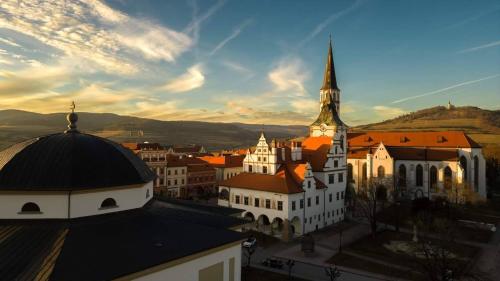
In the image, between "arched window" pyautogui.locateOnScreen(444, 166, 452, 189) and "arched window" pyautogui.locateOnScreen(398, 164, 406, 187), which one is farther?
"arched window" pyautogui.locateOnScreen(398, 164, 406, 187)

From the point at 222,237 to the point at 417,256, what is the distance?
76.6 feet

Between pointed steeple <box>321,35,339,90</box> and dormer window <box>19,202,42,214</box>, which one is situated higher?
pointed steeple <box>321,35,339,90</box>

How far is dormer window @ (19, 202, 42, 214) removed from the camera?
51.5 ft

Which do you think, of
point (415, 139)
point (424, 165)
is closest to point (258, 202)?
point (424, 165)

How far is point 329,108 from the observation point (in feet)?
200

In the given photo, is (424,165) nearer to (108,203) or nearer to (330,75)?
(330,75)


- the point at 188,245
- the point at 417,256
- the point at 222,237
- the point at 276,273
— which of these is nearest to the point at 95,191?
the point at 188,245

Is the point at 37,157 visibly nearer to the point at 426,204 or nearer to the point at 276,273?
the point at 276,273

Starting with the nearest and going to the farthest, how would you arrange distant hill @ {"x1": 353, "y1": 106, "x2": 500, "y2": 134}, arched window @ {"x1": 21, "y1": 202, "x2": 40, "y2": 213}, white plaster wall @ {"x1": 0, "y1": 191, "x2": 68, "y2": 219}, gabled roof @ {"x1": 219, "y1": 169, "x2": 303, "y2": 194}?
white plaster wall @ {"x1": 0, "y1": 191, "x2": 68, "y2": 219}
arched window @ {"x1": 21, "y1": 202, "x2": 40, "y2": 213}
gabled roof @ {"x1": 219, "y1": 169, "x2": 303, "y2": 194}
distant hill @ {"x1": 353, "y1": 106, "x2": 500, "y2": 134}

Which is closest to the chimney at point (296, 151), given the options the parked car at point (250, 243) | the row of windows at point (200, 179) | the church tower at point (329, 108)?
the church tower at point (329, 108)

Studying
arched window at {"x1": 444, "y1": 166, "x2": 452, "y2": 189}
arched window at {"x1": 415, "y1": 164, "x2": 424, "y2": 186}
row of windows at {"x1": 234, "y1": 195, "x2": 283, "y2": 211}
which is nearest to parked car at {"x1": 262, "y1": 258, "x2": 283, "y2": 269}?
row of windows at {"x1": 234, "y1": 195, "x2": 283, "y2": 211}

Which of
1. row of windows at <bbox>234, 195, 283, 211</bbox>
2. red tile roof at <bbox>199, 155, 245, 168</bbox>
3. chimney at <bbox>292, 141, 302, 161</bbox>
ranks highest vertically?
chimney at <bbox>292, 141, 302, 161</bbox>

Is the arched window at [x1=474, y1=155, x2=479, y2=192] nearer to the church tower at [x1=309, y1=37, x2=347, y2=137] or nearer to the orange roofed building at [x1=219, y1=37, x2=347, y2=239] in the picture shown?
the church tower at [x1=309, y1=37, x2=347, y2=137]

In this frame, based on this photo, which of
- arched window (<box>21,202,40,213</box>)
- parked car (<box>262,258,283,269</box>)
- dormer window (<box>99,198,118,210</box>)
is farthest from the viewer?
parked car (<box>262,258,283,269</box>)
